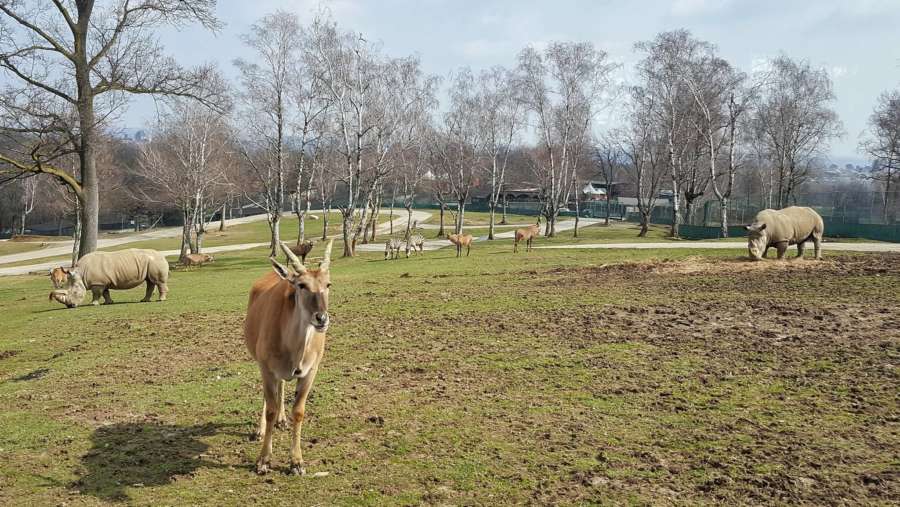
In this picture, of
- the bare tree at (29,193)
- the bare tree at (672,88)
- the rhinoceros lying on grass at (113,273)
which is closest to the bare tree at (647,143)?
the bare tree at (672,88)

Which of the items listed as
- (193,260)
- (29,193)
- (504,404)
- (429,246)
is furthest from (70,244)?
(504,404)

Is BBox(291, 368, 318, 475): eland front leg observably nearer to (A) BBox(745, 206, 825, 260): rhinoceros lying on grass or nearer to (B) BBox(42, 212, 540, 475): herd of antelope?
(B) BBox(42, 212, 540, 475): herd of antelope

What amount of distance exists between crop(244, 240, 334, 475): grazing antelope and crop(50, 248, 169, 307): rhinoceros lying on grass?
55.3 feet

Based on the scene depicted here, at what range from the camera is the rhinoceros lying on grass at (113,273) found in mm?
22172

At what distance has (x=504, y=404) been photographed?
9.08 m

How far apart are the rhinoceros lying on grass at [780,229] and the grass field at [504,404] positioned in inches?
204

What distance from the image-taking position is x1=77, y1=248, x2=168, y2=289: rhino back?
2234cm

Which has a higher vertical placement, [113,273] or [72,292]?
[113,273]

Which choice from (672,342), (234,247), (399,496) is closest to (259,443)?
(399,496)

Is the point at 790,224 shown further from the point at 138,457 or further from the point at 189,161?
the point at 189,161

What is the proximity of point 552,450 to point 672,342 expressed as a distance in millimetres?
5524

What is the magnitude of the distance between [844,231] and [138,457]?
4751cm

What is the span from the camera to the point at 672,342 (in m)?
12.0

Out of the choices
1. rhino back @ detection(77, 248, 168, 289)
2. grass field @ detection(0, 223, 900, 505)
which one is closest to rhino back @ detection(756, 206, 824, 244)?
grass field @ detection(0, 223, 900, 505)
